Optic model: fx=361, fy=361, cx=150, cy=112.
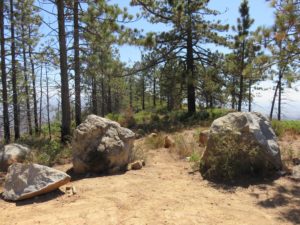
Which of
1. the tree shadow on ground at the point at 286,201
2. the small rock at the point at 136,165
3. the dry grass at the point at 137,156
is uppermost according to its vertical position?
the dry grass at the point at 137,156

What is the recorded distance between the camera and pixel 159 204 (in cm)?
514

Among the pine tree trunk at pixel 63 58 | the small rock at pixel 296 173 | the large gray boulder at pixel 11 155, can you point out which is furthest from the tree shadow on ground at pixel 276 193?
the pine tree trunk at pixel 63 58

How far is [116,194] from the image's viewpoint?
18.4 feet

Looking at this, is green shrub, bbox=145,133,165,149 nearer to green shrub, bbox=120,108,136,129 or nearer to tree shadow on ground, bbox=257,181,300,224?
tree shadow on ground, bbox=257,181,300,224

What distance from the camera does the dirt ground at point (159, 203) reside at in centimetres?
466

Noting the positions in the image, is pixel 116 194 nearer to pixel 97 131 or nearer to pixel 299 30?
pixel 97 131

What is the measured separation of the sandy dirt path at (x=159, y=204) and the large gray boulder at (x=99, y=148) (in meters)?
0.47

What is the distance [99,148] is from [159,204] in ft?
7.81

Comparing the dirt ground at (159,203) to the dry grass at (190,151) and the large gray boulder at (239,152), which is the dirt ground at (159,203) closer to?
the large gray boulder at (239,152)

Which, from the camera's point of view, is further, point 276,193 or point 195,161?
point 195,161

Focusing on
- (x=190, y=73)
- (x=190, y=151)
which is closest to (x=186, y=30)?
(x=190, y=73)

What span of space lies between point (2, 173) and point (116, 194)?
11.0 ft

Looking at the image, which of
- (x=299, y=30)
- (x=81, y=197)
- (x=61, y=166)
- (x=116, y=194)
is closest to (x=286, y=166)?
(x=299, y=30)

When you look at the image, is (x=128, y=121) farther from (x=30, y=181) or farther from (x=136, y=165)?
(x=30, y=181)
